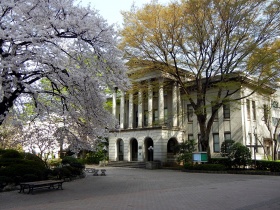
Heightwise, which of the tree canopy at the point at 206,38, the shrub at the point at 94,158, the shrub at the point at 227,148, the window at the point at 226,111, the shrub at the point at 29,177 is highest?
the tree canopy at the point at 206,38

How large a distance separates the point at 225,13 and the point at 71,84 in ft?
50.4

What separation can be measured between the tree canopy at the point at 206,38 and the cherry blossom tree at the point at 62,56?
12.5m

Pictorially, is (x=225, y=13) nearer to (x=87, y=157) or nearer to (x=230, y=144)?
(x=230, y=144)

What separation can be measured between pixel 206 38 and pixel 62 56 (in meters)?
15.4

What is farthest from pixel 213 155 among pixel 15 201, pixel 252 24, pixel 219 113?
pixel 15 201

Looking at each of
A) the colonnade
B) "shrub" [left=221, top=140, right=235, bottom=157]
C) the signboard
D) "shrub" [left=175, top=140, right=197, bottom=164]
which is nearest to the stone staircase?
"shrub" [left=175, top=140, right=197, bottom=164]

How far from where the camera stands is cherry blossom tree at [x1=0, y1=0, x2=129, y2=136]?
1218 centimetres

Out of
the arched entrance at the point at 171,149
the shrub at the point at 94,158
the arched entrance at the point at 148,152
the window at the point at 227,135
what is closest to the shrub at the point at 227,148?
the window at the point at 227,135

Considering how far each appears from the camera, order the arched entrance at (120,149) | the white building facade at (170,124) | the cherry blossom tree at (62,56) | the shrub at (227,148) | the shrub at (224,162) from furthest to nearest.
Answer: the arched entrance at (120,149)
the white building facade at (170,124)
the shrub at (227,148)
the shrub at (224,162)
the cherry blossom tree at (62,56)

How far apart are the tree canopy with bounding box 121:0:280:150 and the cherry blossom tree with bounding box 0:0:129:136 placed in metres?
12.5

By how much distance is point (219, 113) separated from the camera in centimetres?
3603

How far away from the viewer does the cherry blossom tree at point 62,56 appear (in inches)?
479

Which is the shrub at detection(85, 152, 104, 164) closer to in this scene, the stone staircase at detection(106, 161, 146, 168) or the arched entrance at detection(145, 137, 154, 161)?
the stone staircase at detection(106, 161, 146, 168)

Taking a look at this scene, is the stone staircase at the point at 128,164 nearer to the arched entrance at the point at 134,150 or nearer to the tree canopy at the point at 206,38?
the arched entrance at the point at 134,150
